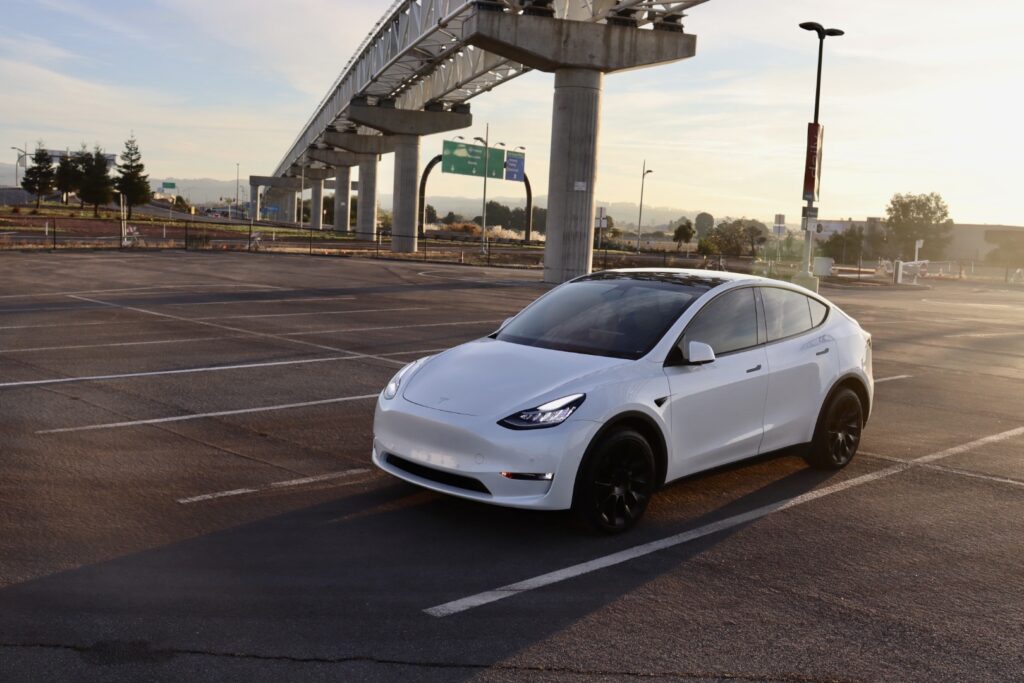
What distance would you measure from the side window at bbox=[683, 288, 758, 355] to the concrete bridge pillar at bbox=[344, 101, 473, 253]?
44.4 m

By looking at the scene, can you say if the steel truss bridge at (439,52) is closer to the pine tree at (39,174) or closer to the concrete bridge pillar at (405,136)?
the concrete bridge pillar at (405,136)

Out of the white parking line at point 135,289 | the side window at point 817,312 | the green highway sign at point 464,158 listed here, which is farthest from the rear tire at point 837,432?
the green highway sign at point 464,158

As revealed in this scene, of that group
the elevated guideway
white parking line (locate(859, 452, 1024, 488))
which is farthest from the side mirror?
the elevated guideway

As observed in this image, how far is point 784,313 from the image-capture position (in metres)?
7.82

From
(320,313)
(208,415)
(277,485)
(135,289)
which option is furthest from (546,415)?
(135,289)

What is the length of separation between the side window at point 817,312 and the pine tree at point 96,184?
92.4 metres

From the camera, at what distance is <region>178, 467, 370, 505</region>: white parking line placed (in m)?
6.79

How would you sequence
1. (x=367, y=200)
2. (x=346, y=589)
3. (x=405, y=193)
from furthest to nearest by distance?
(x=367, y=200) → (x=405, y=193) → (x=346, y=589)

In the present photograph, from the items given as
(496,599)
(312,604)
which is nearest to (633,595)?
(496,599)

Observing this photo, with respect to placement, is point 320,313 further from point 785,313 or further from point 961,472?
point 961,472

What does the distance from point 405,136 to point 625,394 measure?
1926 inches

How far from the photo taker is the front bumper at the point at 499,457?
592 cm

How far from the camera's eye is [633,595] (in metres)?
5.36

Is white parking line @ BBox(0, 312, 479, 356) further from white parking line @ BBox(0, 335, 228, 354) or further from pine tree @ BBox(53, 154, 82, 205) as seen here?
pine tree @ BBox(53, 154, 82, 205)
